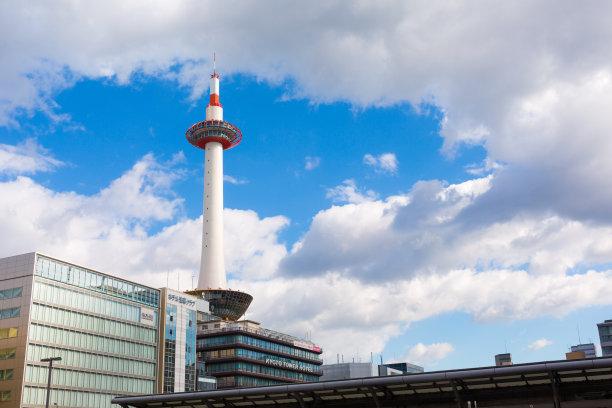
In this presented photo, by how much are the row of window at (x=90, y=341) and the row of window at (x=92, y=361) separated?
0.92 metres

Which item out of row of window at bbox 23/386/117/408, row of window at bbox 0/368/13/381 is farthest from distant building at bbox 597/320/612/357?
row of window at bbox 0/368/13/381

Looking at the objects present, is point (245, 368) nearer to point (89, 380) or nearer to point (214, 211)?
point (214, 211)

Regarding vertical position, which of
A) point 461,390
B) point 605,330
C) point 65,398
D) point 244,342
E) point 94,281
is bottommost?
point 461,390

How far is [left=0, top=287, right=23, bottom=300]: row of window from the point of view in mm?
82688

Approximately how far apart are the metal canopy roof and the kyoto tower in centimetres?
11583

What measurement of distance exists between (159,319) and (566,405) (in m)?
81.7

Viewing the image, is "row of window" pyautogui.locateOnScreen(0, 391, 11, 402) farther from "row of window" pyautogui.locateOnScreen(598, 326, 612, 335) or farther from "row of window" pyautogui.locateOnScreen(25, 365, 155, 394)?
"row of window" pyautogui.locateOnScreen(598, 326, 612, 335)

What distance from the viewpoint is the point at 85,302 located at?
90.8 metres

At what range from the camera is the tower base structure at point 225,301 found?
153250mm

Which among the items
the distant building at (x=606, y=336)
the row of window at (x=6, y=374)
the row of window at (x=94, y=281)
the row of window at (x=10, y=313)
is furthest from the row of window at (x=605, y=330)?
the row of window at (x=6, y=374)

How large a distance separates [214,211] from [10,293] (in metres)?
82.8

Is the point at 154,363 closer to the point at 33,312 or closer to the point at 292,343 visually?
the point at 33,312

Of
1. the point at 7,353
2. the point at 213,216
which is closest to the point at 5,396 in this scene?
the point at 7,353

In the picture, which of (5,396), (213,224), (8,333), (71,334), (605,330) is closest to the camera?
(5,396)
